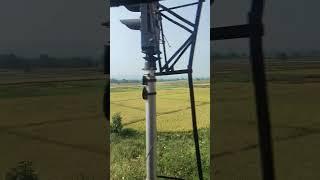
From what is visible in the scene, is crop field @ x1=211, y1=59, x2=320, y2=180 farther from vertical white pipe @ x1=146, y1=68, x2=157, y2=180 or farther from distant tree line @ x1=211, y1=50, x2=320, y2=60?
vertical white pipe @ x1=146, y1=68, x2=157, y2=180

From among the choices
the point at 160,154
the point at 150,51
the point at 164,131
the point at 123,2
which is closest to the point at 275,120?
the point at 150,51

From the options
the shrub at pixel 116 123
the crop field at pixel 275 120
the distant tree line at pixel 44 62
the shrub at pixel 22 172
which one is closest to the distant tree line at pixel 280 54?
the crop field at pixel 275 120

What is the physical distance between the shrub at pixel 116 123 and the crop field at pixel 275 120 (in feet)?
8.88

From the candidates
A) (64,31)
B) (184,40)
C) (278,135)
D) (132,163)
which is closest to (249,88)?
(278,135)

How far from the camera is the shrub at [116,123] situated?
16.3 feet

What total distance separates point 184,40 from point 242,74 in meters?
1.54

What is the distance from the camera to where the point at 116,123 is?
500 cm

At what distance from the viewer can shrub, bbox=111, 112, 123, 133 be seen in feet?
16.3

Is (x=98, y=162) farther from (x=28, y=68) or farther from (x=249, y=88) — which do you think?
(x=249, y=88)

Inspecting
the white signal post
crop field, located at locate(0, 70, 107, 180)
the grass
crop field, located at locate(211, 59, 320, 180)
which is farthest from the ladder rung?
the grass

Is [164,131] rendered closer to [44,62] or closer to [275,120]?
[44,62]

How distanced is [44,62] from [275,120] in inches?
47.7

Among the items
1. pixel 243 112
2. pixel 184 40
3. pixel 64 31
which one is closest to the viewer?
pixel 243 112

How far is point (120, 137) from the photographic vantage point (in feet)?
16.3
